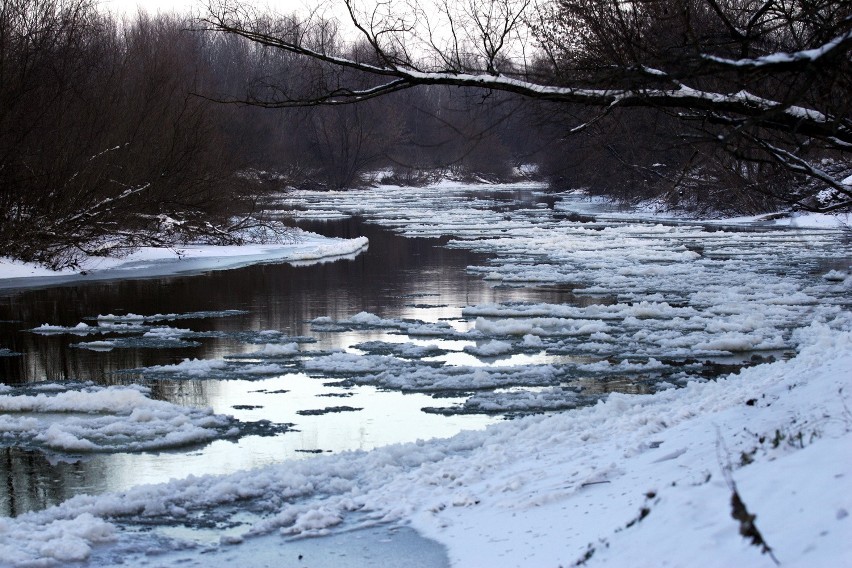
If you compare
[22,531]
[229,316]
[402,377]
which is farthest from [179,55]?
[22,531]

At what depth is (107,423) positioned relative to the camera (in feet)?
30.2

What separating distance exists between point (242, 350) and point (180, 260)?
41.3 ft

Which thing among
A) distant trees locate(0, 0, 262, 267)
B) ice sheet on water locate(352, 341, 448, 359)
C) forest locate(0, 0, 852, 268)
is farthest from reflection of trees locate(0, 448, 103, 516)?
distant trees locate(0, 0, 262, 267)

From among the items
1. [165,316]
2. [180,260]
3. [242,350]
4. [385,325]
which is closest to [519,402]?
[242,350]

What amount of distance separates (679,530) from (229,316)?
12.4 metres

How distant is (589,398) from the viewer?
10.1 meters

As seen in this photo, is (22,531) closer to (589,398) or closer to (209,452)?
(209,452)

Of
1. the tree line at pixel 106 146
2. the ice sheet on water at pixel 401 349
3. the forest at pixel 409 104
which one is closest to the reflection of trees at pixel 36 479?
the forest at pixel 409 104

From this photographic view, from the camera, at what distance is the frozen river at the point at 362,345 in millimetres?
8742

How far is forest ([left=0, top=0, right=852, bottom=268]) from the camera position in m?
7.13

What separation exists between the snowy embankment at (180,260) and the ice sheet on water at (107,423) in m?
11.5

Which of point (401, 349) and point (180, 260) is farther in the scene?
point (180, 260)

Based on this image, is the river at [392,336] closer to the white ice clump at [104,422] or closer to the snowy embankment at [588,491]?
the white ice clump at [104,422]

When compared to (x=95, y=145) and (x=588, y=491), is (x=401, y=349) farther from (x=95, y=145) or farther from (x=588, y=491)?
(x=95, y=145)
